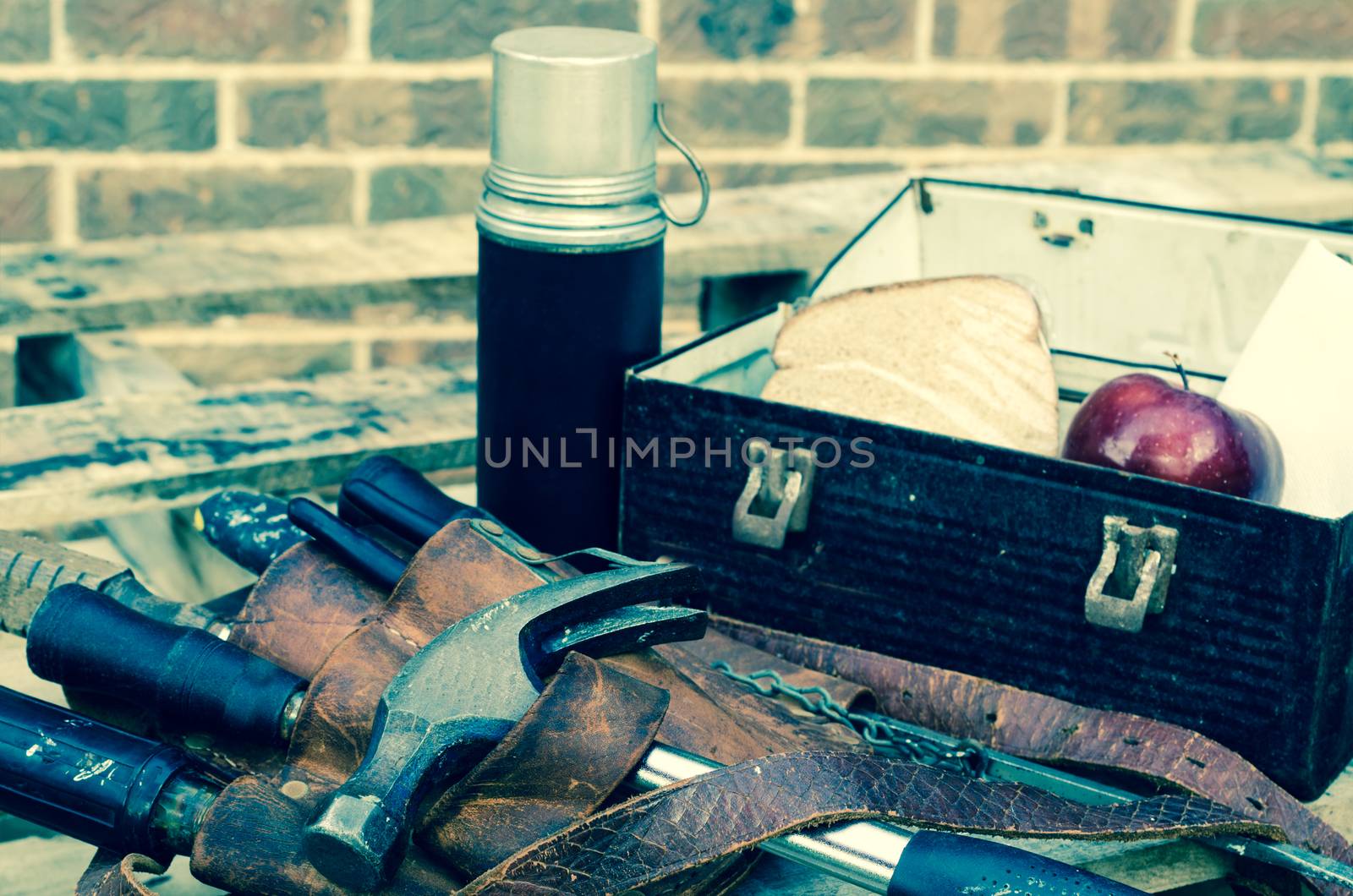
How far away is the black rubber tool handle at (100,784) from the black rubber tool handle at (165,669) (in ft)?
0.17

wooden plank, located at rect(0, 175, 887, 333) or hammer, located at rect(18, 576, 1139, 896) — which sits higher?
wooden plank, located at rect(0, 175, 887, 333)

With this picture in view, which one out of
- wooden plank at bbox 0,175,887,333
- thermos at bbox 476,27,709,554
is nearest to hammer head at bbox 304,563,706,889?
thermos at bbox 476,27,709,554

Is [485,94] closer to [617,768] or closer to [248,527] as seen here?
[248,527]

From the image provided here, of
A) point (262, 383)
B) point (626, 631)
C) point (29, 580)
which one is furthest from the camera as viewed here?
point (262, 383)

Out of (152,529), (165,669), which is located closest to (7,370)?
(152,529)

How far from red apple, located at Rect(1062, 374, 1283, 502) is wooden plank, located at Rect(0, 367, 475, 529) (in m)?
0.75

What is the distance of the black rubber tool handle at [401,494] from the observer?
1320mm

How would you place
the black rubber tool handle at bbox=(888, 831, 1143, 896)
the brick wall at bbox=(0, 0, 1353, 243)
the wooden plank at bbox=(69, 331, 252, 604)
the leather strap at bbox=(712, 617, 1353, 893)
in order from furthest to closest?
the brick wall at bbox=(0, 0, 1353, 243), the wooden plank at bbox=(69, 331, 252, 604), the leather strap at bbox=(712, 617, 1353, 893), the black rubber tool handle at bbox=(888, 831, 1143, 896)

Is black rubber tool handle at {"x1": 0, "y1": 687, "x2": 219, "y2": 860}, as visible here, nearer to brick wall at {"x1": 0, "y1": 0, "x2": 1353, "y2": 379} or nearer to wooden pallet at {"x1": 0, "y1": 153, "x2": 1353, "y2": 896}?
wooden pallet at {"x1": 0, "y1": 153, "x2": 1353, "y2": 896}

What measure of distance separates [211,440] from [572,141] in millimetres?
598

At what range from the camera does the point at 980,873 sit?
0.95 meters

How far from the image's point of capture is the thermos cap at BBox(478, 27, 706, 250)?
1.36 metres

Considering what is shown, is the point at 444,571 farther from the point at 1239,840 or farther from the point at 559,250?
the point at 1239,840

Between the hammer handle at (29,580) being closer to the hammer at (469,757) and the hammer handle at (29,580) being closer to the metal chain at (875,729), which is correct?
the hammer at (469,757)
